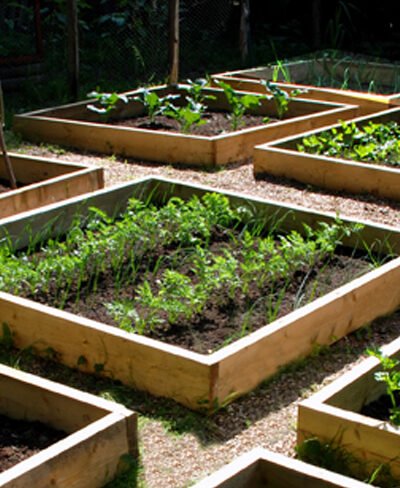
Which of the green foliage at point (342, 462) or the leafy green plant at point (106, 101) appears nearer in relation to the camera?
the green foliage at point (342, 462)

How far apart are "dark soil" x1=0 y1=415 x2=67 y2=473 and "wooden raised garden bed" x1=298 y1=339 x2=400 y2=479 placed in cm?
94

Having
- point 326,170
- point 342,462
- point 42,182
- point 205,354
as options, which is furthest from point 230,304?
point 326,170

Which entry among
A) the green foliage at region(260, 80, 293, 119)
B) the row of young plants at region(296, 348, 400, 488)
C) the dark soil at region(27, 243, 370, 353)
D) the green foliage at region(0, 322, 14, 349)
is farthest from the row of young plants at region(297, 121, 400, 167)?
the row of young plants at region(296, 348, 400, 488)

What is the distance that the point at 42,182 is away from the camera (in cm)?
628

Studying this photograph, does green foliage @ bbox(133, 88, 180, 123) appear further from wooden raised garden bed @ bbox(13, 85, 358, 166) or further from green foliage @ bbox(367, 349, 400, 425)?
green foliage @ bbox(367, 349, 400, 425)

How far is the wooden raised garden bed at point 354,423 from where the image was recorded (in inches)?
133

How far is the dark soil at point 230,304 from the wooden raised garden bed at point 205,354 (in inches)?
4.9

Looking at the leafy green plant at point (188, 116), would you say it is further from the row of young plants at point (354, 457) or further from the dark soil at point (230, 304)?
the row of young plants at point (354, 457)

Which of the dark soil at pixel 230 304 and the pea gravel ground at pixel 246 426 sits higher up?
the dark soil at pixel 230 304

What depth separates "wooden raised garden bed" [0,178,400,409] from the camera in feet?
12.9

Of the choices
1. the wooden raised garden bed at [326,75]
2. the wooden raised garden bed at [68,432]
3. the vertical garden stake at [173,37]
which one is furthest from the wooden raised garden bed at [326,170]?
the wooden raised garden bed at [68,432]

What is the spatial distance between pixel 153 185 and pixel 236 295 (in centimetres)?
169

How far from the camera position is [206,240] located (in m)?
5.35

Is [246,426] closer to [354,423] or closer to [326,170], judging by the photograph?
[354,423]
